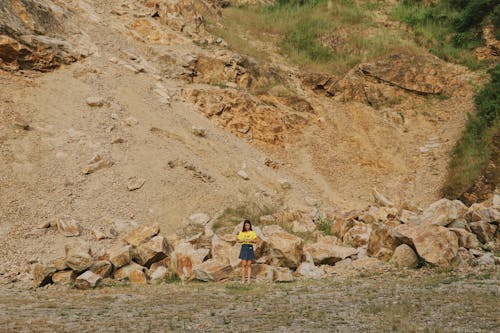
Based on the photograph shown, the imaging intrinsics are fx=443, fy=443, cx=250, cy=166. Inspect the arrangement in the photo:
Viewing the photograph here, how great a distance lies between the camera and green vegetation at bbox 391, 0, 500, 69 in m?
23.1

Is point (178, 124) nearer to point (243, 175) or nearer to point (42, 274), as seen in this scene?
point (243, 175)

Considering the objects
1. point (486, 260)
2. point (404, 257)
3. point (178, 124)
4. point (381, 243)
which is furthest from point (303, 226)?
point (178, 124)

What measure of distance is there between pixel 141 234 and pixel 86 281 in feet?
8.04

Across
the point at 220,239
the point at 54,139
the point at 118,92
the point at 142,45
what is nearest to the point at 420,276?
the point at 220,239

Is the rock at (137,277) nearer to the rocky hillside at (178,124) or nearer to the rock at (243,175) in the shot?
the rocky hillside at (178,124)

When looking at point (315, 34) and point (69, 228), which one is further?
point (315, 34)

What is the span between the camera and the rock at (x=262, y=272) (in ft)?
29.2

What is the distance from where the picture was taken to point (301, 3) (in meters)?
29.5

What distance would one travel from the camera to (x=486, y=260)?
8758 mm

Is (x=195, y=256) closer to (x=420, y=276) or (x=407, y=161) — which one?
(x=420, y=276)

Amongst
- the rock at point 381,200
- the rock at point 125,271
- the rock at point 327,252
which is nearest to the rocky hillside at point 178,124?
the rock at point 381,200

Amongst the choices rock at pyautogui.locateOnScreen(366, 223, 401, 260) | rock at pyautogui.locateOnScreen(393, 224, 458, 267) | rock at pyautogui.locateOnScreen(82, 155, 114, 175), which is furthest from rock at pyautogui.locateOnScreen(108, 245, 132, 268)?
rock at pyautogui.locateOnScreen(393, 224, 458, 267)

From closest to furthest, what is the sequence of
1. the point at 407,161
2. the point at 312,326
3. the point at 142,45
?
the point at 312,326
the point at 407,161
the point at 142,45

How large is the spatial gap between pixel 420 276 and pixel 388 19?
72.0ft
